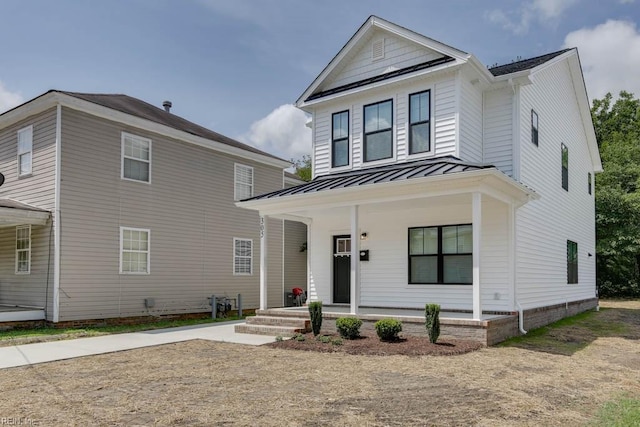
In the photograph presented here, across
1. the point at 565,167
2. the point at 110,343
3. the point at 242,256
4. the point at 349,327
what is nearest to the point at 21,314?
the point at 110,343

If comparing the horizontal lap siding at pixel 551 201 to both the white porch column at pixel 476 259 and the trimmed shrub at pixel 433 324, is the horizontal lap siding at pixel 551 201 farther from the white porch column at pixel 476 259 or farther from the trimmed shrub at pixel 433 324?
the trimmed shrub at pixel 433 324

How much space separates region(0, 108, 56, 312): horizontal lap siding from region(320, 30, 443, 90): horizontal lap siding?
7.26 m

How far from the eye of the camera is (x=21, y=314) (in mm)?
12086

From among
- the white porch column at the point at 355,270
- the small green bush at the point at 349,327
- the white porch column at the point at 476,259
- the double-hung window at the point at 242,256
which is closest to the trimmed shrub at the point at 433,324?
the white porch column at the point at 476,259

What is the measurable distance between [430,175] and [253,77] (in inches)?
458

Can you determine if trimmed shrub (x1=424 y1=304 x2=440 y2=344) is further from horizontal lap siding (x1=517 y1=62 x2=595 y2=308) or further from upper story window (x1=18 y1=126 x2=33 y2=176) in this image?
upper story window (x1=18 y1=126 x2=33 y2=176)

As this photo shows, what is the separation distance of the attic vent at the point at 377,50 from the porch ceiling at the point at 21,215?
8.96 m

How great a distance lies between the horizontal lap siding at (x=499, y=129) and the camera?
1176 cm

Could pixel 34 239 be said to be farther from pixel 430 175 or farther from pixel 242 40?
pixel 430 175

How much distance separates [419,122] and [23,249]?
A: 424 inches

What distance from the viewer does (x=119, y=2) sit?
1216cm

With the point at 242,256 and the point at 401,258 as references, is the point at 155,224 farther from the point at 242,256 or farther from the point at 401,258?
the point at 401,258

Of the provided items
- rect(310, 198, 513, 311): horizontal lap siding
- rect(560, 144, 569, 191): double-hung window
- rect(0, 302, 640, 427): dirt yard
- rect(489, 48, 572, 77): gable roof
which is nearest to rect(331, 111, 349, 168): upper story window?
rect(310, 198, 513, 311): horizontal lap siding

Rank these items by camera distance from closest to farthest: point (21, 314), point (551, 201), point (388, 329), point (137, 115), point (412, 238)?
point (388, 329) < point (21, 314) < point (412, 238) < point (551, 201) < point (137, 115)
